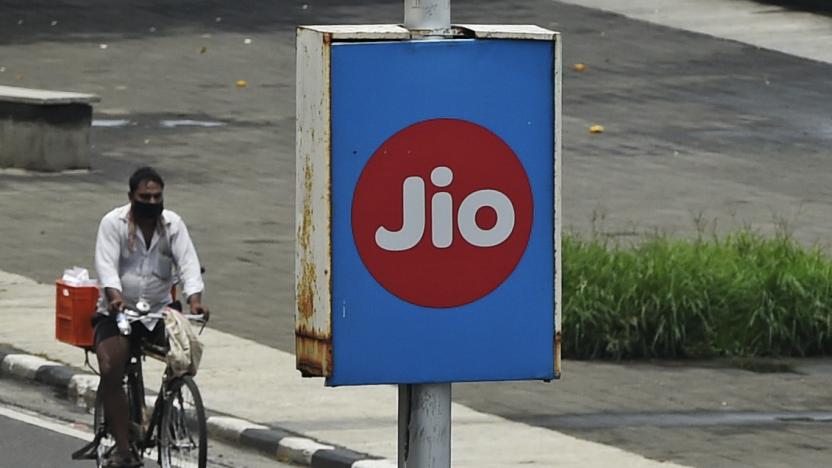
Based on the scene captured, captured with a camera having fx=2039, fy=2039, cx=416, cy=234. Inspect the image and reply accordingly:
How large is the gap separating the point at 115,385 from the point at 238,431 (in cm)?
174

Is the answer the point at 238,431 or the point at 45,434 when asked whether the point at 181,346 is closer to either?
the point at 238,431

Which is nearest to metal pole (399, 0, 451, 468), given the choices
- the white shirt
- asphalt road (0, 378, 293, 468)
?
the white shirt

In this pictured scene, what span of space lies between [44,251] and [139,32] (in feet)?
49.6

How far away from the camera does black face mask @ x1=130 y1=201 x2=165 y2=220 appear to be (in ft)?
33.5

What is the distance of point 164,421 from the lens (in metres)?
10.4

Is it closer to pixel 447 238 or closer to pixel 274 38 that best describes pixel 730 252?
pixel 447 238

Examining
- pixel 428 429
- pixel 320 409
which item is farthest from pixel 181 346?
pixel 428 429

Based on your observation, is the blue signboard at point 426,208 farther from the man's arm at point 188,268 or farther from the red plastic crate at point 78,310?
the red plastic crate at point 78,310

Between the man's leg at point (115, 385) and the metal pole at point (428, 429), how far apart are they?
20.5 feet

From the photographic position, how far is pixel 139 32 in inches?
1310

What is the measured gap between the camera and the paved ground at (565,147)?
44.5 feet

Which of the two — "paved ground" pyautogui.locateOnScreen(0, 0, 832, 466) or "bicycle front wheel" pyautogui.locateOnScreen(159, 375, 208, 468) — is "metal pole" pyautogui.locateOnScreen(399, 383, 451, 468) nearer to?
"bicycle front wheel" pyautogui.locateOnScreen(159, 375, 208, 468)

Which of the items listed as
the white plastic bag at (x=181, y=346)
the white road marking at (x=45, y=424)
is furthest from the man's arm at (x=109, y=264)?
the white road marking at (x=45, y=424)

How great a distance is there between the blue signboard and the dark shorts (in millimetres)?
6242
